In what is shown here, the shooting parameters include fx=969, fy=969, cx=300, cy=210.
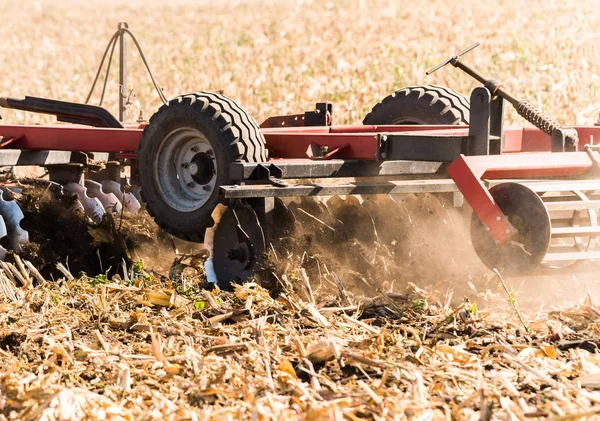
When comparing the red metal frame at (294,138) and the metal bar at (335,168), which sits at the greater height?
the red metal frame at (294,138)

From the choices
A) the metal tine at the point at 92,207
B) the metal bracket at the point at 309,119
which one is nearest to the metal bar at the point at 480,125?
the metal bracket at the point at 309,119

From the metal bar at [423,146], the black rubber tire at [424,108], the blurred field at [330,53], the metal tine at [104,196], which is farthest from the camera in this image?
the blurred field at [330,53]

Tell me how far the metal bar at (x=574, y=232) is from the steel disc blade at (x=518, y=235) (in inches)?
2.2

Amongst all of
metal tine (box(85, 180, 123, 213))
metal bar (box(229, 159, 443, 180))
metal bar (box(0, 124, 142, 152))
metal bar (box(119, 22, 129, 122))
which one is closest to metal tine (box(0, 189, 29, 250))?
metal bar (box(0, 124, 142, 152))

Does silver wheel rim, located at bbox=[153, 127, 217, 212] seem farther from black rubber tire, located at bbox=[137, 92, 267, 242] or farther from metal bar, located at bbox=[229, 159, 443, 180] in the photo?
metal bar, located at bbox=[229, 159, 443, 180]

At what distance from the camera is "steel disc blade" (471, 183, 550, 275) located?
Answer: 16.1 ft

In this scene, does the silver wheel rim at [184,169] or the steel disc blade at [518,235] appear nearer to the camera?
the steel disc blade at [518,235]

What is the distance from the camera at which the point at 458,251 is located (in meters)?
6.00

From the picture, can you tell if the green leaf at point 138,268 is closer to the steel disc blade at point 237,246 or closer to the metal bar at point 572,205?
the steel disc blade at point 237,246

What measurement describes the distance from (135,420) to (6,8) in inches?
1343

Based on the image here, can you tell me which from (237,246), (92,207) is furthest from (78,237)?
(237,246)

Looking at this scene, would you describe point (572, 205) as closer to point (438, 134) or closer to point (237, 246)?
point (438, 134)

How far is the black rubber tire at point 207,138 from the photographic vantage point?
5871 millimetres

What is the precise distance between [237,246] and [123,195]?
2326mm
